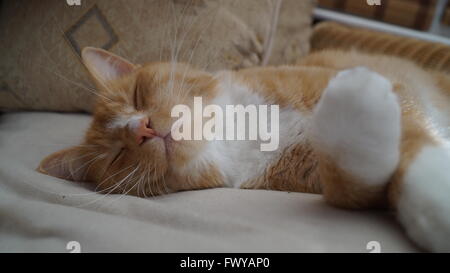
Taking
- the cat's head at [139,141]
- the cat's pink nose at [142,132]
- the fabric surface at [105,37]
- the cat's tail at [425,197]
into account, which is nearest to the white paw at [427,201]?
the cat's tail at [425,197]

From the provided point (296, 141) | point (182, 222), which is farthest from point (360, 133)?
point (182, 222)

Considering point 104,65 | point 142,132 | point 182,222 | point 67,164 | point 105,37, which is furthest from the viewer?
point 105,37

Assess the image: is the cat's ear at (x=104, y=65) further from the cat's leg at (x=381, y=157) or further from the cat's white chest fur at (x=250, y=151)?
the cat's leg at (x=381, y=157)

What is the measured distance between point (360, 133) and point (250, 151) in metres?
0.39

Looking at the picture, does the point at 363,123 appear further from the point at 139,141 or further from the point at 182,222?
the point at 139,141

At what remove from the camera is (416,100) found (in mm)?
993

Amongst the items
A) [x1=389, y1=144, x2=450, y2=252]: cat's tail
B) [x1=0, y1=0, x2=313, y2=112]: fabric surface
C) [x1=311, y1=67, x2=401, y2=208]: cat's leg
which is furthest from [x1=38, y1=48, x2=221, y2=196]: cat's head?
[x1=389, y1=144, x2=450, y2=252]: cat's tail

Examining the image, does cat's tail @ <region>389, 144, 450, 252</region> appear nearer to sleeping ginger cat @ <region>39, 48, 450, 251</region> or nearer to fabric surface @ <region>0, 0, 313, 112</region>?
sleeping ginger cat @ <region>39, 48, 450, 251</region>

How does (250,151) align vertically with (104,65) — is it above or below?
below

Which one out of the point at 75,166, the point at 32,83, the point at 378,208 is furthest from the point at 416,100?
the point at 32,83

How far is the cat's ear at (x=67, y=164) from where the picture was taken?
3.31 ft

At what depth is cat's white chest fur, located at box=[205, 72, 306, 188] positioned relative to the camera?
96cm

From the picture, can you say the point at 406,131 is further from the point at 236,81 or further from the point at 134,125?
the point at 134,125

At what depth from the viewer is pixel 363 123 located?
0.65 metres
